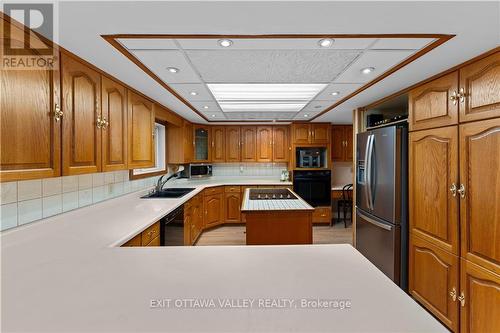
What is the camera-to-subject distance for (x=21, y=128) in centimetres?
114

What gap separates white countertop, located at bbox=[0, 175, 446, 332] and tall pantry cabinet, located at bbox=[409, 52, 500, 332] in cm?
111

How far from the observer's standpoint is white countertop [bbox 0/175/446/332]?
63 cm

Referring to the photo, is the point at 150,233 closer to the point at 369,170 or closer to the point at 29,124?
the point at 29,124

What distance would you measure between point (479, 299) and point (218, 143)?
419cm

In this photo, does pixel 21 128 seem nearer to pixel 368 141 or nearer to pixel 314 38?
pixel 314 38

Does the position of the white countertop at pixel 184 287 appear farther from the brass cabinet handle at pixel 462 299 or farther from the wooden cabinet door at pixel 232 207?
the wooden cabinet door at pixel 232 207

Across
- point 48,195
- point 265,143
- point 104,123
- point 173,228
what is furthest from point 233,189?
point 48,195

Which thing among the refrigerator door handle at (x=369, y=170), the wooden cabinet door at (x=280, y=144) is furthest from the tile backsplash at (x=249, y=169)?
the refrigerator door handle at (x=369, y=170)

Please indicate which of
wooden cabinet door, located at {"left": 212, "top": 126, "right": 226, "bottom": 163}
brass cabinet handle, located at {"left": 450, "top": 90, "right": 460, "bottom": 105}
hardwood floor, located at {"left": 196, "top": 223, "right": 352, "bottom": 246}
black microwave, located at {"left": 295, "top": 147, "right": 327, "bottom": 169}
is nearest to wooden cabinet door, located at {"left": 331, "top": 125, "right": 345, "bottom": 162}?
black microwave, located at {"left": 295, "top": 147, "right": 327, "bottom": 169}

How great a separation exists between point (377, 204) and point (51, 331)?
8.75 ft

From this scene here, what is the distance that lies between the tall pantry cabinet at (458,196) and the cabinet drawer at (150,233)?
2362 millimetres

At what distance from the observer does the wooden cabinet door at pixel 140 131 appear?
7.30 feet

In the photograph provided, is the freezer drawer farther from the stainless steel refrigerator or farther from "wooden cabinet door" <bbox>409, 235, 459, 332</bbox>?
"wooden cabinet door" <bbox>409, 235, 459, 332</bbox>

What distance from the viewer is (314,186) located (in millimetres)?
4492
